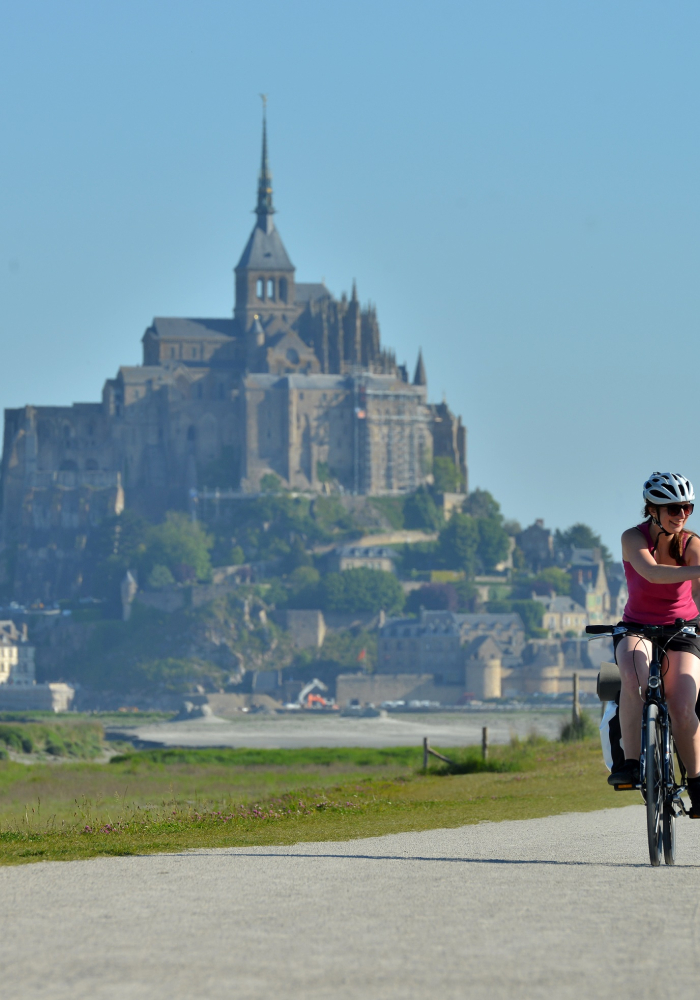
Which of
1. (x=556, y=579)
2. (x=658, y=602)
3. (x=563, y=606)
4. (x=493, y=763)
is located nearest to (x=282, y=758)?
(x=493, y=763)

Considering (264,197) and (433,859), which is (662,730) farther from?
(264,197)

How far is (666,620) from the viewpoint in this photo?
9211 mm

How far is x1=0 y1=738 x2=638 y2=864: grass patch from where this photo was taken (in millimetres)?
12125

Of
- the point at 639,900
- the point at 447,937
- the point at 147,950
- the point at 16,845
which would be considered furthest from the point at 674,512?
the point at 16,845

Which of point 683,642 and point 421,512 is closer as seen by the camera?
point 683,642

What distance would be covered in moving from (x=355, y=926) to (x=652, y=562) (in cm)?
278

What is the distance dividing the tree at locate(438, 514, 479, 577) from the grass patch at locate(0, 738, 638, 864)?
313 ft

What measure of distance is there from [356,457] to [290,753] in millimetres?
79091

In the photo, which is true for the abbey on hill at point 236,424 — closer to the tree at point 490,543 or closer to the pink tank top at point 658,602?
the tree at point 490,543

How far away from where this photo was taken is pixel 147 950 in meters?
6.68

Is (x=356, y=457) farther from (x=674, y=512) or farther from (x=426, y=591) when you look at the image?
(x=674, y=512)

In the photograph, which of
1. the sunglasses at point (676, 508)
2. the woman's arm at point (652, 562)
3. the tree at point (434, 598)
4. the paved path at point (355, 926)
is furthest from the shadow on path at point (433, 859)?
the tree at point (434, 598)

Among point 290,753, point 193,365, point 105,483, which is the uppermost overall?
point 193,365

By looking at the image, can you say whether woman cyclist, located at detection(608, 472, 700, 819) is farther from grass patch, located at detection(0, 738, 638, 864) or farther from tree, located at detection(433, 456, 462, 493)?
tree, located at detection(433, 456, 462, 493)
